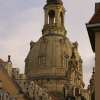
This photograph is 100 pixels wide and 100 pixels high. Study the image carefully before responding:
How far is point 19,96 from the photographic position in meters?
69.2

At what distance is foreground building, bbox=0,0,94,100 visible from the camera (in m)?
115

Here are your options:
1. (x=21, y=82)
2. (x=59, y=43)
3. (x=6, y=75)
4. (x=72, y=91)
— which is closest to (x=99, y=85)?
(x=6, y=75)

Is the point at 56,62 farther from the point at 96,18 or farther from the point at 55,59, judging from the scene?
the point at 96,18

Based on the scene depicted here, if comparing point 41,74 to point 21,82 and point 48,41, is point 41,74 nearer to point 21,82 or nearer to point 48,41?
point 48,41

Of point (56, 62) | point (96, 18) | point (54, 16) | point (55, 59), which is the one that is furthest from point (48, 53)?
point (96, 18)

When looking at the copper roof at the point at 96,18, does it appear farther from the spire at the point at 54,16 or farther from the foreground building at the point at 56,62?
the spire at the point at 54,16

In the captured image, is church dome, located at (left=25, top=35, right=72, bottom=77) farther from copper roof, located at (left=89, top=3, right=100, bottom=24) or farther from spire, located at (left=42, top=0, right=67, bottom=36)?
copper roof, located at (left=89, top=3, right=100, bottom=24)

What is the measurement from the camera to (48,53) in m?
123

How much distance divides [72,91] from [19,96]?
45.3 metres

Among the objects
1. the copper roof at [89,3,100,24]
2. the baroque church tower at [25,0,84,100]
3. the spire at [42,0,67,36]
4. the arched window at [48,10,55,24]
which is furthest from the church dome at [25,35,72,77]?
the copper roof at [89,3,100,24]

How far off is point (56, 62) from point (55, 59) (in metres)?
0.66

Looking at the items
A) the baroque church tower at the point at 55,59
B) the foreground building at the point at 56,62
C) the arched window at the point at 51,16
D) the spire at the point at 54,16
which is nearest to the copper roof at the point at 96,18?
the foreground building at the point at 56,62

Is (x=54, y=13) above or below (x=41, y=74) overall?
above

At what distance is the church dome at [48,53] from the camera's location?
121250 mm
